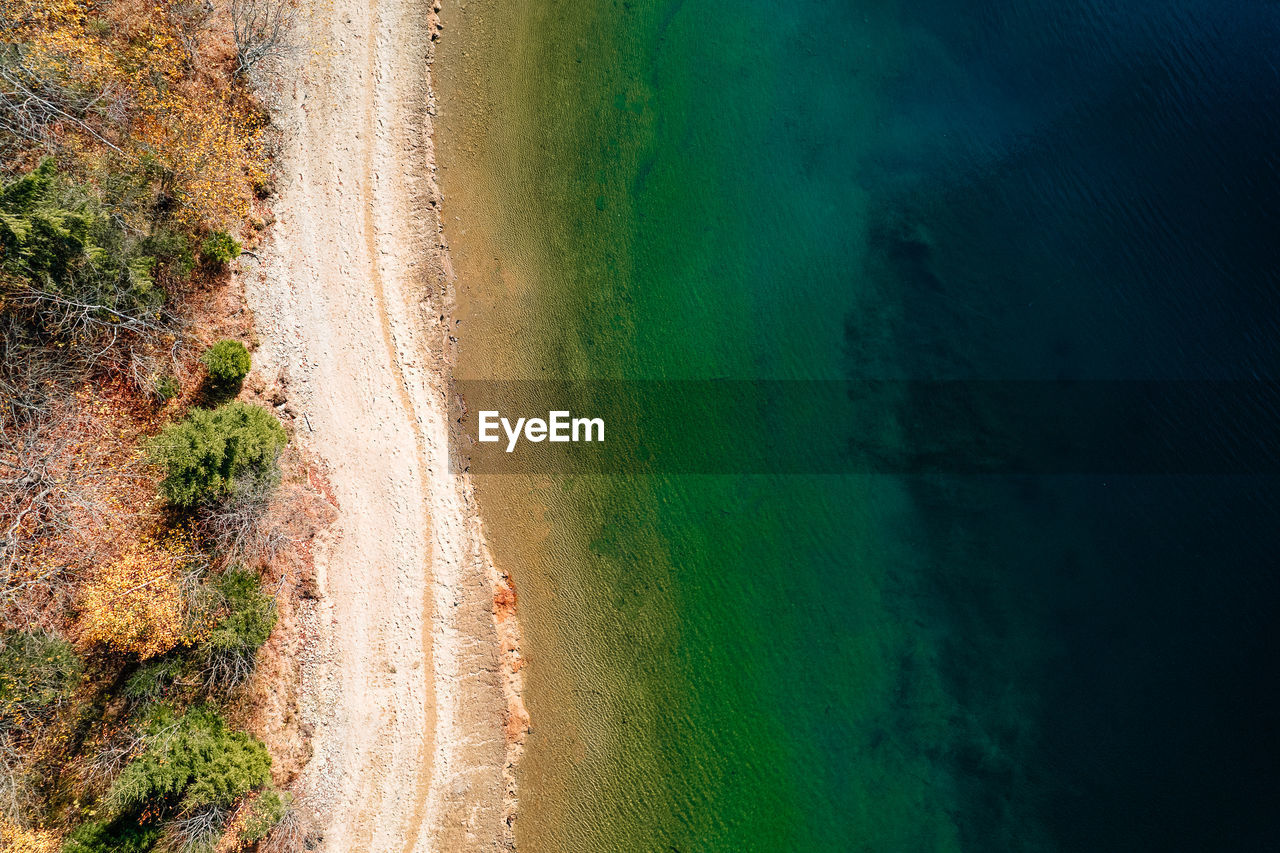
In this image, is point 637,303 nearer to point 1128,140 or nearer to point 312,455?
point 312,455

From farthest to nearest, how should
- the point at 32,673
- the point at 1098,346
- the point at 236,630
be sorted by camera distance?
the point at 1098,346 → the point at 236,630 → the point at 32,673

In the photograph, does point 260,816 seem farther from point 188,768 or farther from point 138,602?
point 138,602

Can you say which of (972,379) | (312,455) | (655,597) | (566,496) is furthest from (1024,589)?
(312,455)

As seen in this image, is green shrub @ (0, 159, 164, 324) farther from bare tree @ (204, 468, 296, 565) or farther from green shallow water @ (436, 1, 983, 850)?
green shallow water @ (436, 1, 983, 850)

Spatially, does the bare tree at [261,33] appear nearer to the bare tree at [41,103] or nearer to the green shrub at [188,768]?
the bare tree at [41,103]

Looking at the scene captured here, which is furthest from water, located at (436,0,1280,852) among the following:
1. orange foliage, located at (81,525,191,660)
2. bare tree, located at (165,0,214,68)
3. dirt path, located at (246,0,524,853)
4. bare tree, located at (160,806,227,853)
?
orange foliage, located at (81,525,191,660)

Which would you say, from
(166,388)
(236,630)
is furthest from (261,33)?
(236,630)
